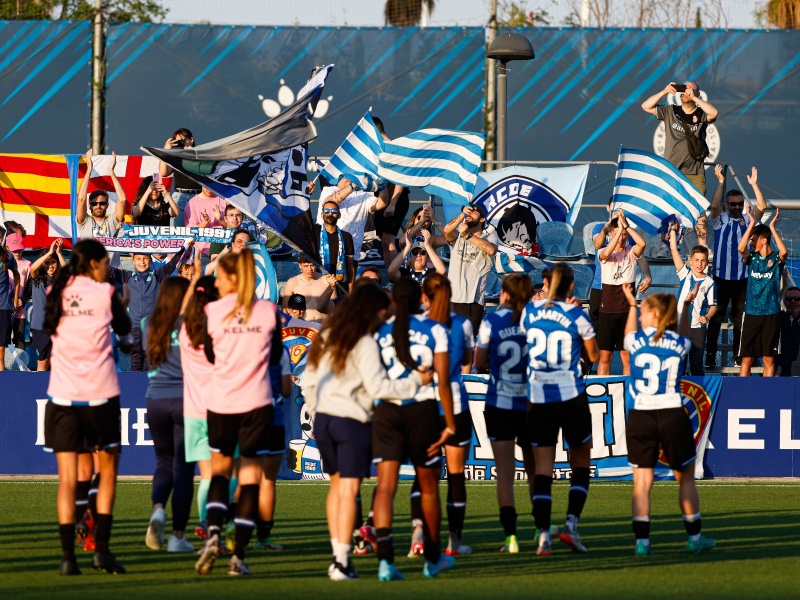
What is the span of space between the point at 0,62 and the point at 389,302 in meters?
16.5

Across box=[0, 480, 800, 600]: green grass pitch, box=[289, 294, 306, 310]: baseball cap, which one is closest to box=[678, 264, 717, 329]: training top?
box=[0, 480, 800, 600]: green grass pitch

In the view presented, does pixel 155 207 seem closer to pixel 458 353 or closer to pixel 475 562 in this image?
pixel 458 353

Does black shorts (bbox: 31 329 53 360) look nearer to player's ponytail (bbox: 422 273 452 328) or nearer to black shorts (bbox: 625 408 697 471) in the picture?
player's ponytail (bbox: 422 273 452 328)

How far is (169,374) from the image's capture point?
30.4 ft

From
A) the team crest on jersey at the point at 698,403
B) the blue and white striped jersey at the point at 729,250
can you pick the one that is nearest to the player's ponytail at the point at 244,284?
the team crest on jersey at the point at 698,403

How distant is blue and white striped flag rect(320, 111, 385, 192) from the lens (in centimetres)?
1653

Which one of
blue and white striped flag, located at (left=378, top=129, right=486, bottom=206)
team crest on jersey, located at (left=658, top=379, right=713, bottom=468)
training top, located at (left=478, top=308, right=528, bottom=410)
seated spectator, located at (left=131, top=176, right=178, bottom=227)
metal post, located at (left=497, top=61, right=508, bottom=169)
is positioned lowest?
team crest on jersey, located at (left=658, top=379, right=713, bottom=468)

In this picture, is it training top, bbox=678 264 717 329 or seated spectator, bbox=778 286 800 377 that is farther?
seated spectator, bbox=778 286 800 377

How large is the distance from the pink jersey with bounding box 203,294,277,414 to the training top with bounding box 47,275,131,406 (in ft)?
2.17

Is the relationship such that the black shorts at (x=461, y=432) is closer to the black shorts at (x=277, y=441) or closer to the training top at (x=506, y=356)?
the training top at (x=506, y=356)

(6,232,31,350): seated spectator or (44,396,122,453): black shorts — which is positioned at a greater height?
(6,232,31,350): seated spectator

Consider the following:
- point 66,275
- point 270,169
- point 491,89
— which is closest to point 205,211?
point 270,169

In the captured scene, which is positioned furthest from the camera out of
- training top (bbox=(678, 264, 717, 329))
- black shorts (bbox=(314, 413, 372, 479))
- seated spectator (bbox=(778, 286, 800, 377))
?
seated spectator (bbox=(778, 286, 800, 377))

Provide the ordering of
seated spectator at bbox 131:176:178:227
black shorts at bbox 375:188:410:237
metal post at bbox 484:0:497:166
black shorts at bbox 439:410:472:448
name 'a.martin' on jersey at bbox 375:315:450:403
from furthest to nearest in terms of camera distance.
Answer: metal post at bbox 484:0:497:166 → black shorts at bbox 375:188:410:237 → seated spectator at bbox 131:176:178:227 → black shorts at bbox 439:410:472:448 → name 'a.martin' on jersey at bbox 375:315:450:403
